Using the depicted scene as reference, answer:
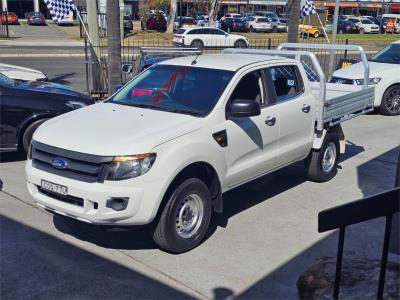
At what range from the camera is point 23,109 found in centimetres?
796

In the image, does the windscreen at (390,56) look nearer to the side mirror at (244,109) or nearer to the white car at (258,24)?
the side mirror at (244,109)

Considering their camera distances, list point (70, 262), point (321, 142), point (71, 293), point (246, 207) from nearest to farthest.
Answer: point (71, 293)
point (70, 262)
point (246, 207)
point (321, 142)

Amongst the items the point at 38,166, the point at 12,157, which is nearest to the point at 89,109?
the point at 38,166

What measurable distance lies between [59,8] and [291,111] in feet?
30.9

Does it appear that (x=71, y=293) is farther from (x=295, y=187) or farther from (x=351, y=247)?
(x=295, y=187)

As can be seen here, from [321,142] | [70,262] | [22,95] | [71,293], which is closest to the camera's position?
[71,293]

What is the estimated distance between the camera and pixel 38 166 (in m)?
4.91

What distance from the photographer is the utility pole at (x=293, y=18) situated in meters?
14.0

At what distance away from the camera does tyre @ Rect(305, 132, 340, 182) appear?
7.18 meters

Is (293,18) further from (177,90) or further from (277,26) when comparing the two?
(277,26)

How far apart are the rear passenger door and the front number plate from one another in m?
2.69

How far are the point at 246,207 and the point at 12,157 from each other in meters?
4.29

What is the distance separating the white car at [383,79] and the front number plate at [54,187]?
882cm

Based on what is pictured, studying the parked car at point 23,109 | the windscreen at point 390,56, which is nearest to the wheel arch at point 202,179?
the parked car at point 23,109
